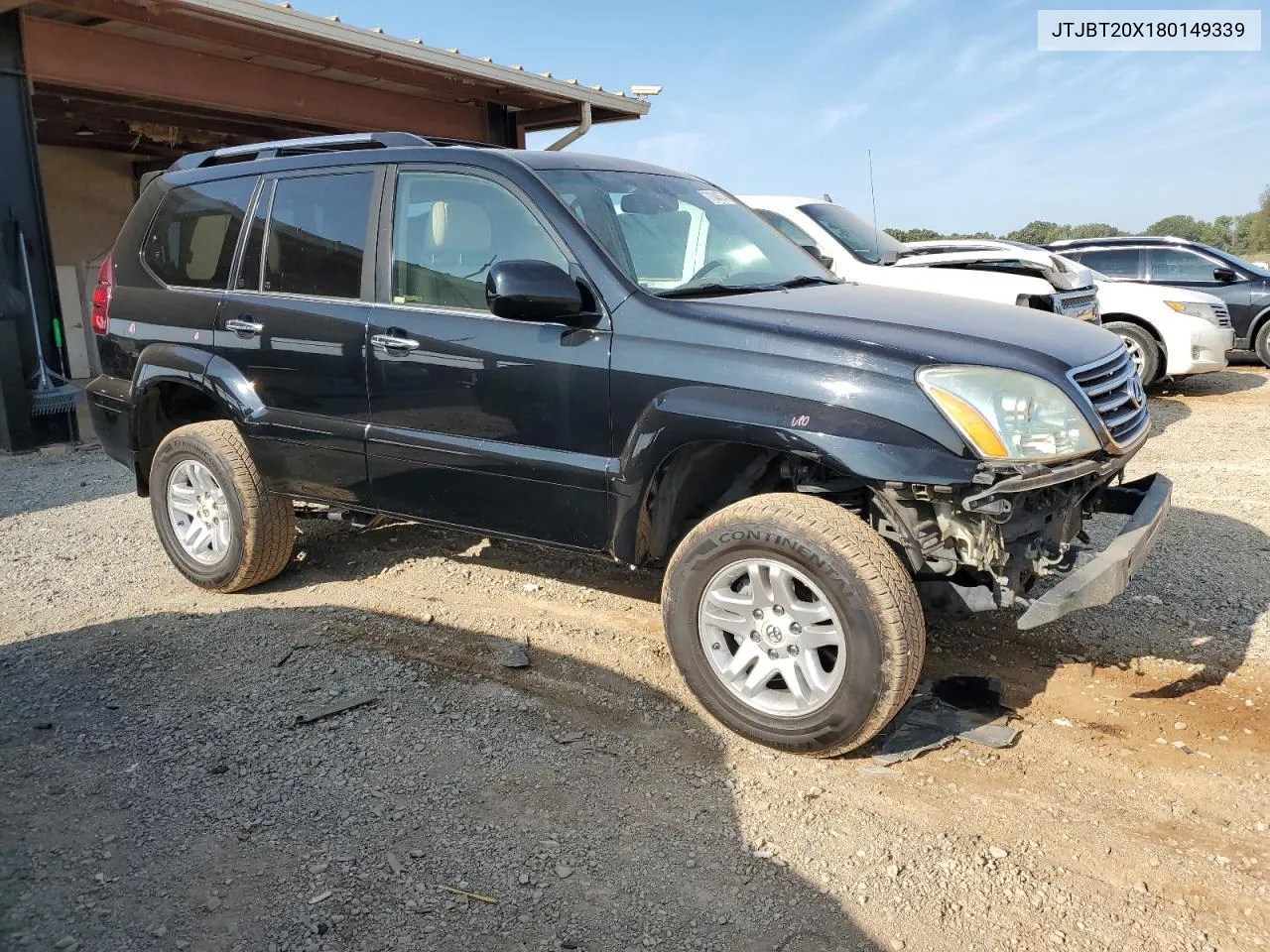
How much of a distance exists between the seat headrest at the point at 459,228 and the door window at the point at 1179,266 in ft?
36.4

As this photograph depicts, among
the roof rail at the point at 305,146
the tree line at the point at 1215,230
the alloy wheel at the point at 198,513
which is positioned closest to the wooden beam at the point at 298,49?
the roof rail at the point at 305,146

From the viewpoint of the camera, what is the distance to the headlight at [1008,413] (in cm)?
311

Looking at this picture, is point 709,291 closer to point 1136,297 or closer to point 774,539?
point 774,539

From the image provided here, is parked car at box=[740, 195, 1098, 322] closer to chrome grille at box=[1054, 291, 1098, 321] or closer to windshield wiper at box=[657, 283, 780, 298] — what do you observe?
chrome grille at box=[1054, 291, 1098, 321]

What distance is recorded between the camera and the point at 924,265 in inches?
327

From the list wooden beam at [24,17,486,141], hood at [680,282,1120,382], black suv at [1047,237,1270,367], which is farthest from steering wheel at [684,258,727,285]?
black suv at [1047,237,1270,367]

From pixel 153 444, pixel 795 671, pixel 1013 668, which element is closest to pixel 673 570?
pixel 795 671

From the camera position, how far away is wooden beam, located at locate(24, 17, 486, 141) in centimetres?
923

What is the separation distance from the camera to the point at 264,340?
181 inches

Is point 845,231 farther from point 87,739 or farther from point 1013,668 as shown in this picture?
point 87,739

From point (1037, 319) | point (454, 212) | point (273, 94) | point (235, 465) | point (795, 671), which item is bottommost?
point (795, 671)

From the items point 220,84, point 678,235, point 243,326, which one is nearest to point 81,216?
point 220,84

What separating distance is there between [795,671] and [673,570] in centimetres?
55

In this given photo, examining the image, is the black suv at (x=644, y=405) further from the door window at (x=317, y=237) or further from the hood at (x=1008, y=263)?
the hood at (x=1008, y=263)
